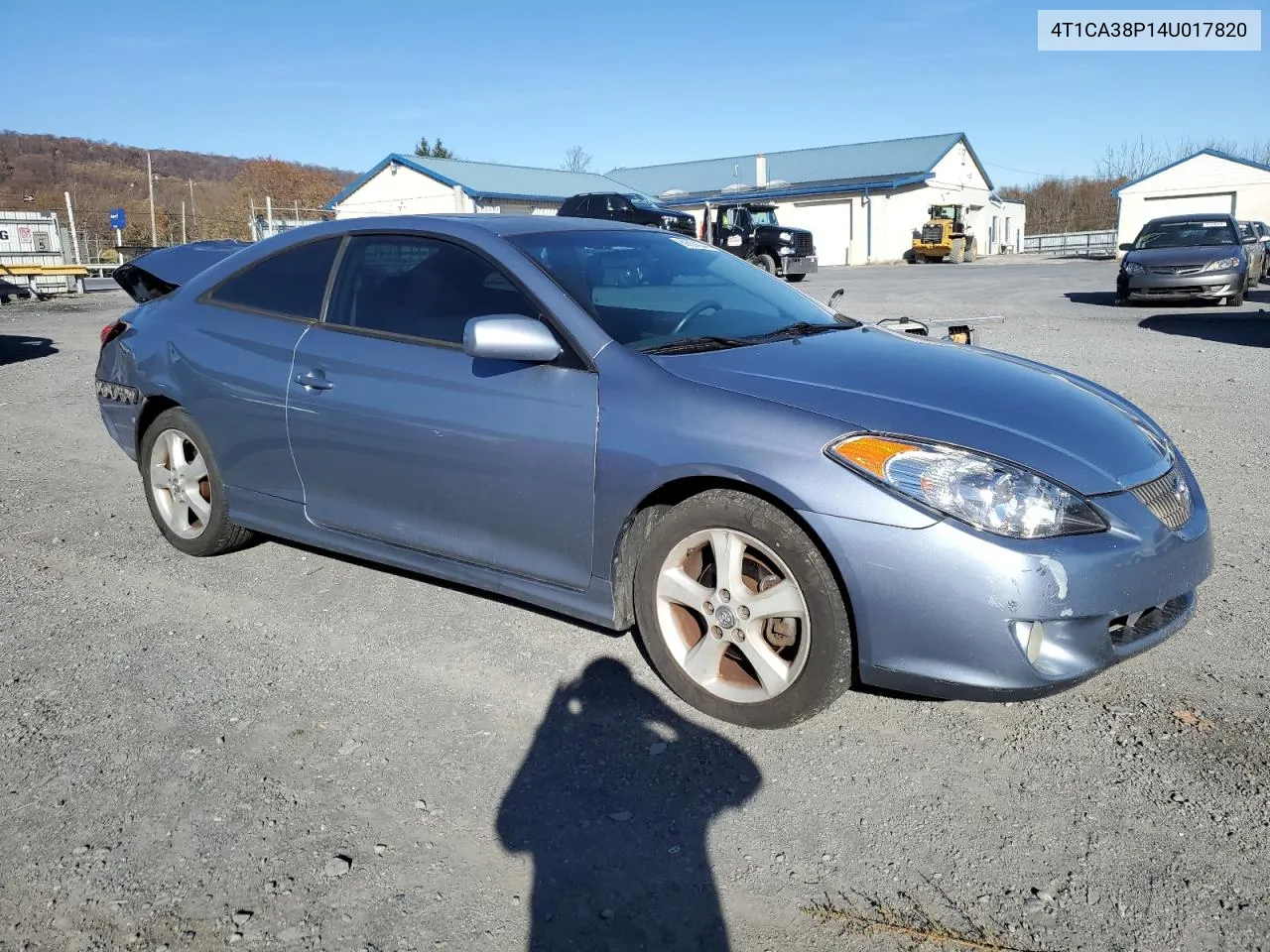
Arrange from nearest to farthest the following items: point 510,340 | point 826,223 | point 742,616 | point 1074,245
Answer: point 742,616 < point 510,340 < point 826,223 < point 1074,245

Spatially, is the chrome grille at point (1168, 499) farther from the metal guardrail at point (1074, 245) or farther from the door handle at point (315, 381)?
the metal guardrail at point (1074, 245)

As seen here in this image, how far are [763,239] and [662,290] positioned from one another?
25.0 meters

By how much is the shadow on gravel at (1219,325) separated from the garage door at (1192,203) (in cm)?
3162

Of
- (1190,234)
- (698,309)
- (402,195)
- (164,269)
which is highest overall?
(402,195)

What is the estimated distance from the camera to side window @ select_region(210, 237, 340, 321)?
14.2 feet

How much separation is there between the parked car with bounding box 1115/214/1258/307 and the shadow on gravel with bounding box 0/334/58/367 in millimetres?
16080

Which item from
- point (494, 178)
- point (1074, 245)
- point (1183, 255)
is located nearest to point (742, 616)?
point (1183, 255)

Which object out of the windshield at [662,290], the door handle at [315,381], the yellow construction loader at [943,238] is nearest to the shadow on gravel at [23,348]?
the door handle at [315,381]

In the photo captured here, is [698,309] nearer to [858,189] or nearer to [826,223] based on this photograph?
[858,189]

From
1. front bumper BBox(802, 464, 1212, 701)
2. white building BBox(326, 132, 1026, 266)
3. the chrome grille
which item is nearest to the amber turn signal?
front bumper BBox(802, 464, 1212, 701)

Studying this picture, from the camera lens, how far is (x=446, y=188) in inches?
1790

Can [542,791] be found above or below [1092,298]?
below

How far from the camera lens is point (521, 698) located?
3.46m

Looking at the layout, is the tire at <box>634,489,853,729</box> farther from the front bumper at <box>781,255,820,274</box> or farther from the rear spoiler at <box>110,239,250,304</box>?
the front bumper at <box>781,255,820,274</box>
